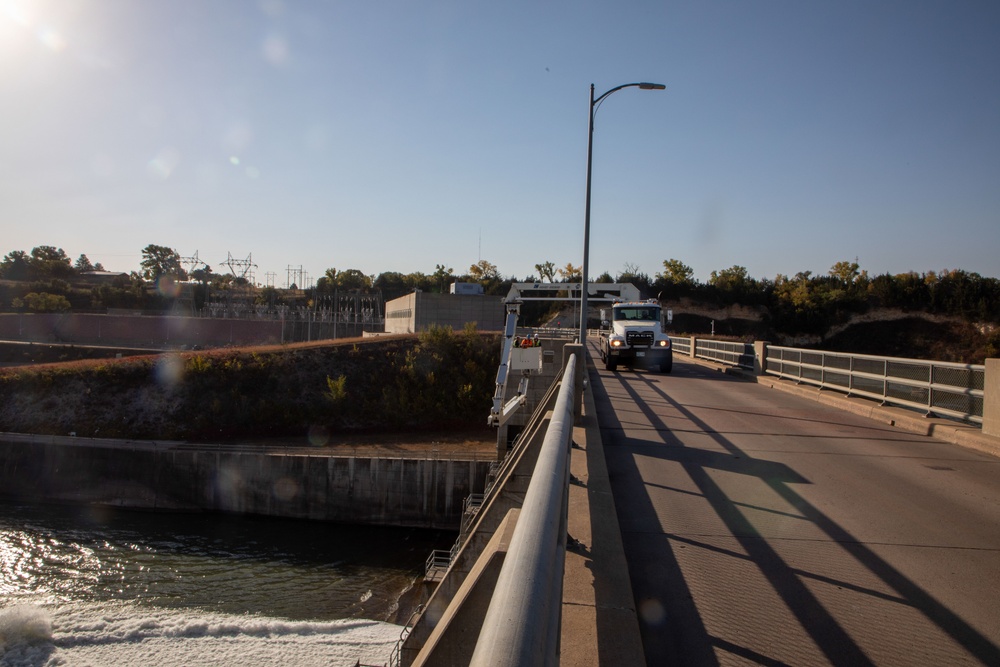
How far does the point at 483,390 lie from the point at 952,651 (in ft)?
115

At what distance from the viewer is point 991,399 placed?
10148mm

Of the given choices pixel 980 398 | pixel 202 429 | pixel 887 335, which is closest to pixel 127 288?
pixel 202 429

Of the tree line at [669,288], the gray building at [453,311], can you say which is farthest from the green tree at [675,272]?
the gray building at [453,311]

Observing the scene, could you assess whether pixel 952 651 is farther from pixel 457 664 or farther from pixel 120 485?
pixel 120 485

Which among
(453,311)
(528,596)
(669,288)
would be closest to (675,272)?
(669,288)

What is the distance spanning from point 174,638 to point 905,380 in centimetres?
1847

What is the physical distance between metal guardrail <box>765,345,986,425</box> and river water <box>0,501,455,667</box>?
13064mm

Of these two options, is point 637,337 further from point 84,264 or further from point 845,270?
point 84,264

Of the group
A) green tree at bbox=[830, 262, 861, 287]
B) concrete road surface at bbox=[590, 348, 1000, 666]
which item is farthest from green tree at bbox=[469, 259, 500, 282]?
concrete road surface at bbox=[590, 348, 1000, 666]

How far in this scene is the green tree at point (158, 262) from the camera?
14350 cm

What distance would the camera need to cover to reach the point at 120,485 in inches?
1171

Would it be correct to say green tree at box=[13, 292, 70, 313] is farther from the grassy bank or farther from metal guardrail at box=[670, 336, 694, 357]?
metal guardrail at box=[670, 336, 694, 357]

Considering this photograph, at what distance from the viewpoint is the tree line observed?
203ft

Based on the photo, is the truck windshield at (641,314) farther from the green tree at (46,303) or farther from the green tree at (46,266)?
the green tree at (46,266)
